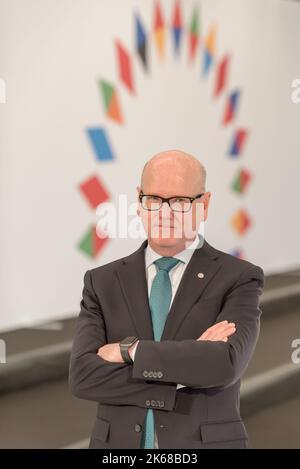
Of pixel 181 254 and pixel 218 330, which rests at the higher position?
pixel 181 254

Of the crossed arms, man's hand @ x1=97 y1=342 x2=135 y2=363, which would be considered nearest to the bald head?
the crossed arms

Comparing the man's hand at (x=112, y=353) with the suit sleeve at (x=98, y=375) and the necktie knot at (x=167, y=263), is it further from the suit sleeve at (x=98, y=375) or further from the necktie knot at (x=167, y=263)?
the necktie knot at (x=167, y=263)

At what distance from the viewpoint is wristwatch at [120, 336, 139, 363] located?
4.80ft

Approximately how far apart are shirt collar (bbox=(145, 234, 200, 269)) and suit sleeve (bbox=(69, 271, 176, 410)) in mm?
154

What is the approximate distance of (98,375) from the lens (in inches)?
59.7

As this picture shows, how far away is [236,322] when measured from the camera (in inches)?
60.2

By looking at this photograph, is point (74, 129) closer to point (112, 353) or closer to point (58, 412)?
point (58, 412)

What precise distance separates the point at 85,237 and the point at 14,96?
665mm

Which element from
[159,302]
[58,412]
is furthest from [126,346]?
[58,412]

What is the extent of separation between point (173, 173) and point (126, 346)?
392 millimetres

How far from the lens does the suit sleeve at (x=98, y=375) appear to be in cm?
148

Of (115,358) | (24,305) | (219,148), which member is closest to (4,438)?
(24,305)

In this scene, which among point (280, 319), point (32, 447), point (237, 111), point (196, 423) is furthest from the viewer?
point (280, 319)

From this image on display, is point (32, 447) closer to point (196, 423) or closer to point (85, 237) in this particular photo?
point (85, 237)
